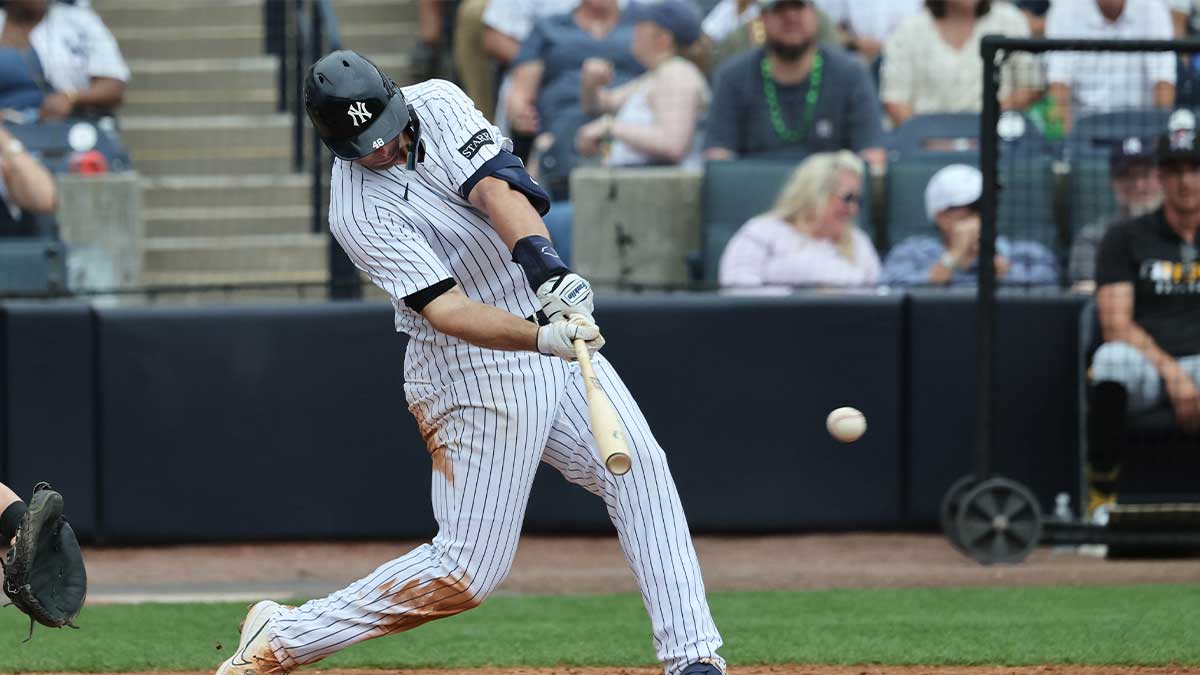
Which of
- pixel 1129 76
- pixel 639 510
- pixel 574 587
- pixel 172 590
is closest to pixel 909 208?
pixel 1129 76

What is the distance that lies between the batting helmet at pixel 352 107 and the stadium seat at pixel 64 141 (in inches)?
191

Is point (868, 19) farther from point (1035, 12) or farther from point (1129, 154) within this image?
point (1129, 154)

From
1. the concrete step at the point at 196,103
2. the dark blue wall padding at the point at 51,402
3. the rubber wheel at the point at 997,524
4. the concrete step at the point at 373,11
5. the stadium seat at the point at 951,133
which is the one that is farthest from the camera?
the concrete step at the point at 373,11

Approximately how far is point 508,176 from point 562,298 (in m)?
0.34

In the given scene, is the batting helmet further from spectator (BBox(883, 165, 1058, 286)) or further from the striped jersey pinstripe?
spectator (BBox(883, 165, 1058, 286))

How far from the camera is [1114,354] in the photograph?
698cm

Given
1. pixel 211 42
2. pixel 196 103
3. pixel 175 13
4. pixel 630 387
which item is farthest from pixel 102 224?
pixel 175 13

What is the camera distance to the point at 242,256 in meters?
9.30

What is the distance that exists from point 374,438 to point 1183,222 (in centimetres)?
355

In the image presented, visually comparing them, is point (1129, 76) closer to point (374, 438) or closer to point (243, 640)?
point (374, 438)

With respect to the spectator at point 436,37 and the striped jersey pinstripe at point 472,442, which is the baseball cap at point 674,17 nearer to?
the spectator at point 436,37

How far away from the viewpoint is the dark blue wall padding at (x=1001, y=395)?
748 cm

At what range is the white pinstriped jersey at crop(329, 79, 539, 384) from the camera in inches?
157

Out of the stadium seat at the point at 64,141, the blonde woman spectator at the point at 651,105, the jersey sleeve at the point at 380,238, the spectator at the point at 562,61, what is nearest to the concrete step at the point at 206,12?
the spectator at the point at 562,61
